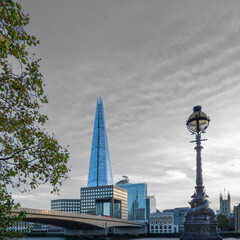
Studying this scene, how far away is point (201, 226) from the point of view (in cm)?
2869

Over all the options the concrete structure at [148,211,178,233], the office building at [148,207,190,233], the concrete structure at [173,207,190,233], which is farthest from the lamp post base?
the concrete structure at [173,207,190,233]

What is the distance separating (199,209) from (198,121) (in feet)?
31.1

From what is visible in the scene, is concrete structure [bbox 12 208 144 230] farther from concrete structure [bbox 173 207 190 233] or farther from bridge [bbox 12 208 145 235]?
concrete structure [bbox 173 207 190 233]

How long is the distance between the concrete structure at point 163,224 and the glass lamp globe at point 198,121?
424 ft

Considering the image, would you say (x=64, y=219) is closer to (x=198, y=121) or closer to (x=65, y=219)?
(x=65, y=219)

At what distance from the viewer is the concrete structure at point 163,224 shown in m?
148

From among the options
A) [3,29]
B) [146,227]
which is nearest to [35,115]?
[3,29]

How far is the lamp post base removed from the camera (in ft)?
92.5

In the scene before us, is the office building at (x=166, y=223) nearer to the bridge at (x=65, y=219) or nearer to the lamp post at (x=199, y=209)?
the bridge at (x=65, y=219)

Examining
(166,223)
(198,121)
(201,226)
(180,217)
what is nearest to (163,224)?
(166,223)

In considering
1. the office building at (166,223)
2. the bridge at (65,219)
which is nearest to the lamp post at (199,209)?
the bridge at (65,219)

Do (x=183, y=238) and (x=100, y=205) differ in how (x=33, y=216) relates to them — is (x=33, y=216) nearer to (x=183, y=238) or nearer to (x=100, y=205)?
(x=183, y=238)

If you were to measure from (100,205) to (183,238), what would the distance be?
570 ft

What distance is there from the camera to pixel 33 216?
75562mm
